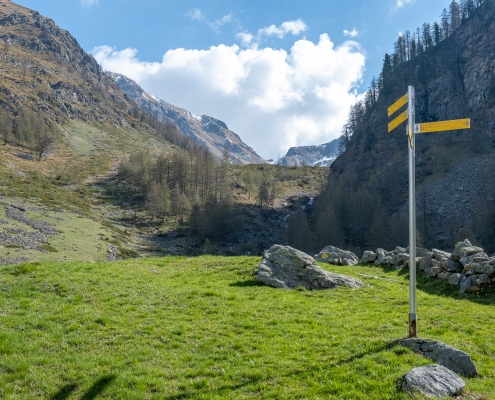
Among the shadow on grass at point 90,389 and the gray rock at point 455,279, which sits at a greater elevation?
the gray rock at point 455,279

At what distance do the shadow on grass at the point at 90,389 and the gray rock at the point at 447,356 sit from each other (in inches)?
338

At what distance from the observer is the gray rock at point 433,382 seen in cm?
821

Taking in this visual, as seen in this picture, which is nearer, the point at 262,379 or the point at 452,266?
the point at 262,379

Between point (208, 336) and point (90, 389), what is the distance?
420 cm

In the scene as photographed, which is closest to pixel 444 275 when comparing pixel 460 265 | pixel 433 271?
pixel 433 271

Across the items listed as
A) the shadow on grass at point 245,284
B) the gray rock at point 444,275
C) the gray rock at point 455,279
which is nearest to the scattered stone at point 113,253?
the shadow on grass at point 245,284

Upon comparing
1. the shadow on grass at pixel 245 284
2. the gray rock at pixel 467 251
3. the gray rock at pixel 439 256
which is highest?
the gray rock at pixel 467 251

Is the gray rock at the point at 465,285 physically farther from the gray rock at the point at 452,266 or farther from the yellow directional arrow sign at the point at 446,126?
the yellow directional arrow sign at the point at 446,126

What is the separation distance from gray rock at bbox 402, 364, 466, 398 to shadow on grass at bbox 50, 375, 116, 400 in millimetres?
7485

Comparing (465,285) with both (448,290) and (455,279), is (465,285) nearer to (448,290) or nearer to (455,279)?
(448,290)

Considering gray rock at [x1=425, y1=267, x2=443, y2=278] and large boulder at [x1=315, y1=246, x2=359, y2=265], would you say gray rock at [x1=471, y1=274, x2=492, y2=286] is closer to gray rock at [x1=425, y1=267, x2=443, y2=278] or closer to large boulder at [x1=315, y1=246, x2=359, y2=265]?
gray rock at [x1=425, y1=267, x2=443, y2=278]

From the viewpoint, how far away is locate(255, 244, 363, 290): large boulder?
20.5 m

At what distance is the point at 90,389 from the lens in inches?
374

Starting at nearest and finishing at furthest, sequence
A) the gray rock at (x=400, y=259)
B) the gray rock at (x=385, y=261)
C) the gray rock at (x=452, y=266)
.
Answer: the gray rock at (x=452, y=266) → the gray rock at (x=400, y=259) → the gray rock at (x=385, y=261)
